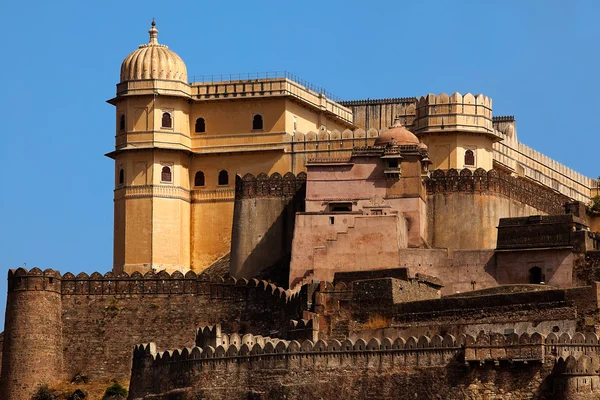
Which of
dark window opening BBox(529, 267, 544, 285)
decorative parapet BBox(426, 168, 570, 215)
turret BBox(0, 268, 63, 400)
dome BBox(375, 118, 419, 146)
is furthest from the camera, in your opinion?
decorative parapet BBox(426, 168, 570, 215)

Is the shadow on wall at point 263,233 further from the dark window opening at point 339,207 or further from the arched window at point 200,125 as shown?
the arched window at point 200,125

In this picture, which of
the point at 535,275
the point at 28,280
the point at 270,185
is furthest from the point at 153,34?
the point at 535,275

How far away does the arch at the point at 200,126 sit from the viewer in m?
89.9

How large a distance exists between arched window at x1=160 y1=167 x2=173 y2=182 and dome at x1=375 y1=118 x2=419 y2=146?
396 inches

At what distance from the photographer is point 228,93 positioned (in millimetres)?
89750

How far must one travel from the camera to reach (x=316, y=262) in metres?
78.6

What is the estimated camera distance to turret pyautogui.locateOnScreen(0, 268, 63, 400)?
3076 inches

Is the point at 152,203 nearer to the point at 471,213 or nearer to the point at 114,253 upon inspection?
the point at 114,253

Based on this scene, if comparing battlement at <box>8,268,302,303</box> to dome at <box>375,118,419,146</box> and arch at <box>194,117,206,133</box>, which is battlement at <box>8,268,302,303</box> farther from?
arch at <box>194,117,206,133</box>

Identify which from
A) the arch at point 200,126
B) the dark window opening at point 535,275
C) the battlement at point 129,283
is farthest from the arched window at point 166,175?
the dark window opening at point 535,275

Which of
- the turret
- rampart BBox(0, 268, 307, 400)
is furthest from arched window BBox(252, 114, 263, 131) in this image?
the turret

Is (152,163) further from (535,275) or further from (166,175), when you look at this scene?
(535,275)

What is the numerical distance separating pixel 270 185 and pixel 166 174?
224 inches

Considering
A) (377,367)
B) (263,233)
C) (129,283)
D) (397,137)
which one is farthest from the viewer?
(263,233)
